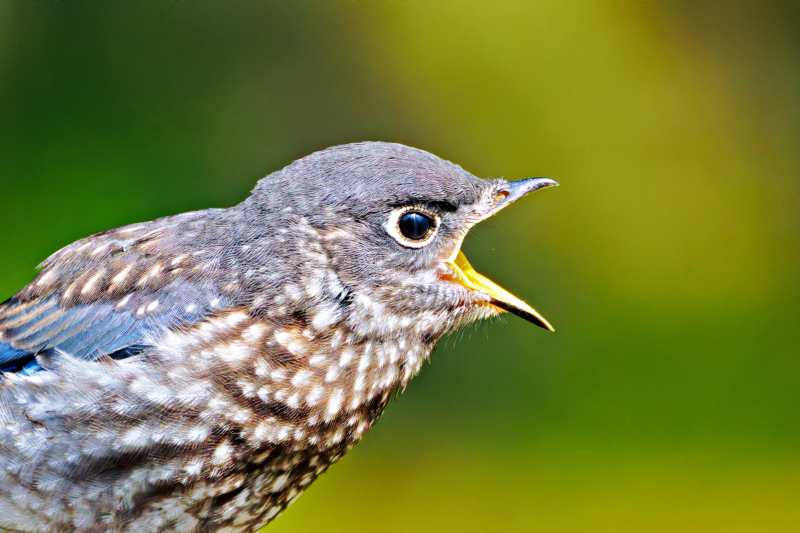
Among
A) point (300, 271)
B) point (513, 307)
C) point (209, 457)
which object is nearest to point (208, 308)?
point (300, 271)

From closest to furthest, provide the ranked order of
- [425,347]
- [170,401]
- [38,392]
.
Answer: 1. [170,401]
2. [38,392]
3. [425,347]

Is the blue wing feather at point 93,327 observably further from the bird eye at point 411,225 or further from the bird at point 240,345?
the bird eye at point 411,225

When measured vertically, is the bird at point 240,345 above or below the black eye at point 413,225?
below

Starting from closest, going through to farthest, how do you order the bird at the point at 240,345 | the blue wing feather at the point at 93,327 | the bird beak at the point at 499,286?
the bird at the point at 240,345
the blue wing feather at the point at 93,327
the bird beak at the point at 499,286

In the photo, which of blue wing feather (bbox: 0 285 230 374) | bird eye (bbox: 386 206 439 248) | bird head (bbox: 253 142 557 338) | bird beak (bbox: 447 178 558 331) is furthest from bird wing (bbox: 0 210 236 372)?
bird beak (bbox: 447 178 558 331)

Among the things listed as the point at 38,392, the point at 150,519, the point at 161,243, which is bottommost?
the point at 150,519

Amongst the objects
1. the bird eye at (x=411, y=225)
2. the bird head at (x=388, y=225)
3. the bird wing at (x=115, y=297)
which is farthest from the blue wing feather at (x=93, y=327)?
the bird eye at (x=411, y=225)

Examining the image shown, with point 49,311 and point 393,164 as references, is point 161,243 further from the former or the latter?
point 393,164
